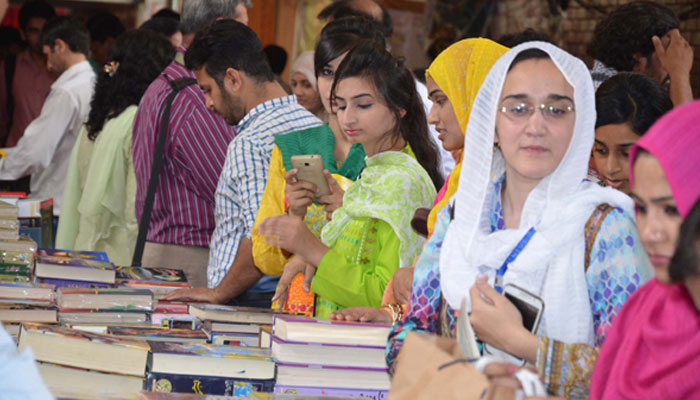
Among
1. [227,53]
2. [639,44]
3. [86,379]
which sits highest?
[639,44]

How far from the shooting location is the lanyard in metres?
1.67

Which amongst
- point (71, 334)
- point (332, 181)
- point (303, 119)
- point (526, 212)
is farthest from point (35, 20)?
point (526, 212)

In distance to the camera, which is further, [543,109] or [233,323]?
[233,323]

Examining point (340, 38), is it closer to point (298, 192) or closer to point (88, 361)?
point (298, 192)

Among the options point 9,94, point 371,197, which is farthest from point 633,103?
point 9,94

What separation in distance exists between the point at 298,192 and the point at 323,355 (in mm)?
812

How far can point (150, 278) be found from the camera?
314 centimetres

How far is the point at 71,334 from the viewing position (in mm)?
1923

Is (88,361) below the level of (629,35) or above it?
below

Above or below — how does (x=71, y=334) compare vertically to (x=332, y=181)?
below

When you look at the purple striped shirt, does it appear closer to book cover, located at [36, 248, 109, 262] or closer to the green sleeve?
book cover, located at [36, 248, 109, 262]

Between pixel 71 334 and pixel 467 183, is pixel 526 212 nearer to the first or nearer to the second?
pixel 467 183

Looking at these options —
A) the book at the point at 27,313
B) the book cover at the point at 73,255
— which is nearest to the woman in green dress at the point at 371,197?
the book at the point at 27,313

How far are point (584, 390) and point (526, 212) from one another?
0.36m
